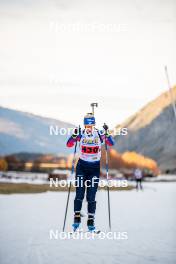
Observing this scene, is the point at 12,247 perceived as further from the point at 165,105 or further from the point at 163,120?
the point at 165,105

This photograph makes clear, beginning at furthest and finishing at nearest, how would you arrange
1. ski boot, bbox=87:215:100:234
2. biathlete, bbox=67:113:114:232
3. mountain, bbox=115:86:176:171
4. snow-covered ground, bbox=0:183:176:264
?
1. mountain, bbox=115:86:176:171
2. ski boot, bbox=87:215:100:234
3. biathlete, bbox=67:113:114:232
4. snow-covered ground, bbox=0:183:176:264

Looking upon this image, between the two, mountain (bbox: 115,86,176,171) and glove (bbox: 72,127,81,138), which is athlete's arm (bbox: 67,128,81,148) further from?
mountain (bbox: 115,86,176,171)

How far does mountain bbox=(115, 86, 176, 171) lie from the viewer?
163637mm

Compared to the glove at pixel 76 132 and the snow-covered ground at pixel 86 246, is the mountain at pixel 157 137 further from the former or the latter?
the glove at pixel 76 132

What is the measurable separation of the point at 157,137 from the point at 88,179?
563 ft

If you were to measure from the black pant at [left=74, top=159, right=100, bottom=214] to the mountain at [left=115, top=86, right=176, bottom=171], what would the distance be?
149322mm

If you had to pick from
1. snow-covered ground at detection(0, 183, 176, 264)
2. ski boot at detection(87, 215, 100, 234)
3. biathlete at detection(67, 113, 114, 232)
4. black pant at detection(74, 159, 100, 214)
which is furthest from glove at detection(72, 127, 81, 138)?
snow-covered ground at detection(0, 183, 176, 264)

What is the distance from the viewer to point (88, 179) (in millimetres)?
6922

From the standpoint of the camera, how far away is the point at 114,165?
121m

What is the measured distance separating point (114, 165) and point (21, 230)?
114 m

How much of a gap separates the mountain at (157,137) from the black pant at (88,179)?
149322 millimetres

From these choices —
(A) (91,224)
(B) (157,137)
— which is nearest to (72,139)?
(A) (91,224)

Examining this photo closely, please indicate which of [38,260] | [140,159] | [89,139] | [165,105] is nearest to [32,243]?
[38,260]

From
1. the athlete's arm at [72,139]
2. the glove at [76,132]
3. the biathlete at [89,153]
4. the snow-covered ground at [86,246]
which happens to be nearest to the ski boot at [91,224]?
the biathlete at [89,153]
